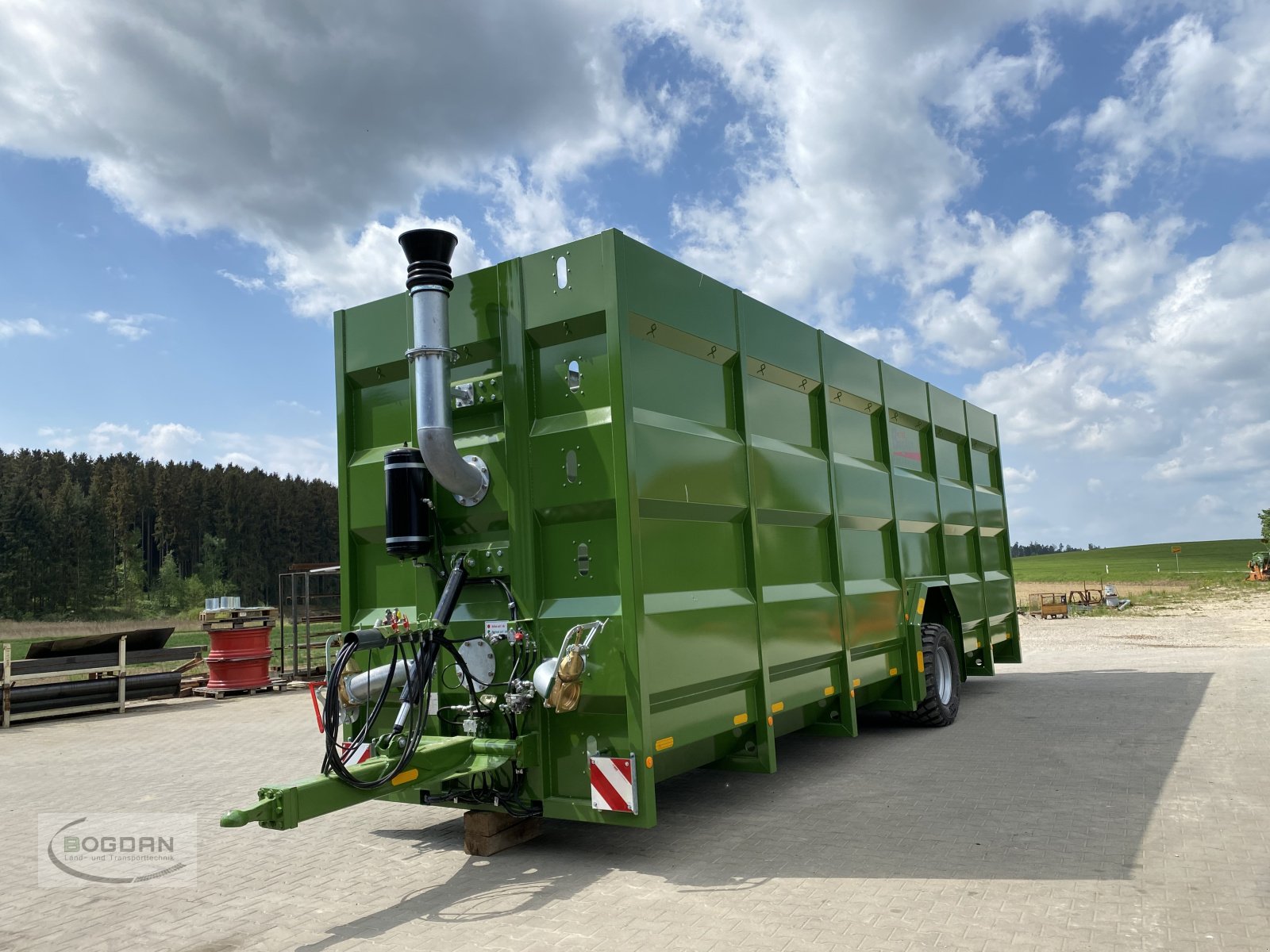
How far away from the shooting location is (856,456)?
795 cm

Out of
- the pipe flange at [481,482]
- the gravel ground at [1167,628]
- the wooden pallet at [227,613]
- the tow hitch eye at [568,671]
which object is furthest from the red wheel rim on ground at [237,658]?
the gravel ground at [1167,628]

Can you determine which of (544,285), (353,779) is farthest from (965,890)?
(544,285)

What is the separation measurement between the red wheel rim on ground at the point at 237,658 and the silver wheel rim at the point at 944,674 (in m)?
11.2

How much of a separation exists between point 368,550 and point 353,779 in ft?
6.49

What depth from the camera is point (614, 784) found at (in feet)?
15.5

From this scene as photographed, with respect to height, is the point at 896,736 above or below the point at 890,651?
below

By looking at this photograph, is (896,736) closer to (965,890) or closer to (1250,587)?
(965,890)

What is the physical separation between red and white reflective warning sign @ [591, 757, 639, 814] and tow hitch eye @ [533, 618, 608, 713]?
1.15ft

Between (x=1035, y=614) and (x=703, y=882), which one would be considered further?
(x=1035, y=614)

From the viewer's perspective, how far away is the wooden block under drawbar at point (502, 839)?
516 centimetres

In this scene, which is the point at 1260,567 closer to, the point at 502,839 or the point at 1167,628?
the point at 1167,628

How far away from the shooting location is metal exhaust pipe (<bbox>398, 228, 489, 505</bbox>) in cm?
496

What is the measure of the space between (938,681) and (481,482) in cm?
573

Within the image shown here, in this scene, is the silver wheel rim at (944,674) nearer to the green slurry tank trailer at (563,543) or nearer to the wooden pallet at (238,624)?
the green slurry tank trailer at (563,543)
